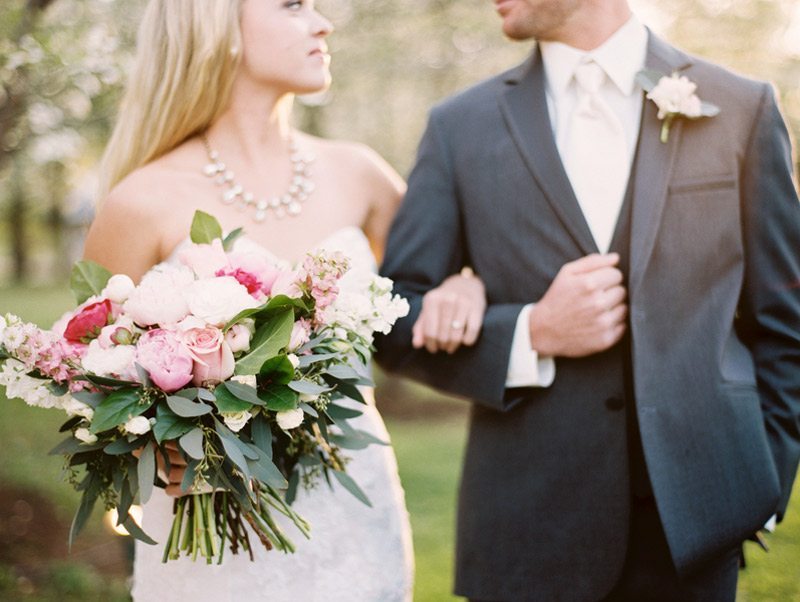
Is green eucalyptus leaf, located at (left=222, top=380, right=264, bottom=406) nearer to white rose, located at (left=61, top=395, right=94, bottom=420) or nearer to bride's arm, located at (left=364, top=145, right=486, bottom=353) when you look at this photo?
white rose, located at (left=61, top=395, right=94, bottom=420)

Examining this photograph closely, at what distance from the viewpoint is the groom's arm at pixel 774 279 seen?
250 cm

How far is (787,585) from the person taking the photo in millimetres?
4984

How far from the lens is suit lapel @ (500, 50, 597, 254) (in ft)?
8.33

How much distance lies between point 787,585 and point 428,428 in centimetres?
482

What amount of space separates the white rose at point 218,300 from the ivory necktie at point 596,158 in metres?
1.13

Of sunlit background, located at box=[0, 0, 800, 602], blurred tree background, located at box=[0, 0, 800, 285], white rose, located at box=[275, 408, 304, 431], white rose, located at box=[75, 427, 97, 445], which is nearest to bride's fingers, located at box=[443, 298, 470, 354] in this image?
white rose, located at box=[275, 408, 304, 431]

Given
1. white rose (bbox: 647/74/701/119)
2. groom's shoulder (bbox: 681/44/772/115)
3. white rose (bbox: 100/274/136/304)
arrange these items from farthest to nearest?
groom's shoulder (bbox: 681/44/772/115) < white rose (bbox: 647/74/701/119) < white rose (bbox: 100/274/136/304)

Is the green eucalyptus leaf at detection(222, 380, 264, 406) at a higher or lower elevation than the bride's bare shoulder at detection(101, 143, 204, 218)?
lower

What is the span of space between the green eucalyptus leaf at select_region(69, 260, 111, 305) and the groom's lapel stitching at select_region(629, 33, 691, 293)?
1.50 meters

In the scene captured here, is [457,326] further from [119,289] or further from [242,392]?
[119,289]

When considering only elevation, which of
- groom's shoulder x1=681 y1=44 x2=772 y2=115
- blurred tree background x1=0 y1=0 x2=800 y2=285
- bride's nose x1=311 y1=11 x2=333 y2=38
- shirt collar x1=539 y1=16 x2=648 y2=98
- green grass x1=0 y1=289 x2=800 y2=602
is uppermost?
bride's nose x1=311 y1=11 x2=333 y2=38

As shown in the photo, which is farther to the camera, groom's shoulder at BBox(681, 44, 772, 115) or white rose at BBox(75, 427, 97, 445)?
groom's shoulder at BBox(681, 44, 772, 115)

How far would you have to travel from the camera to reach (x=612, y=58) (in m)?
2.65

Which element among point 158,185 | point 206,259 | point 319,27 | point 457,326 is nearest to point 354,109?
point 319,27
